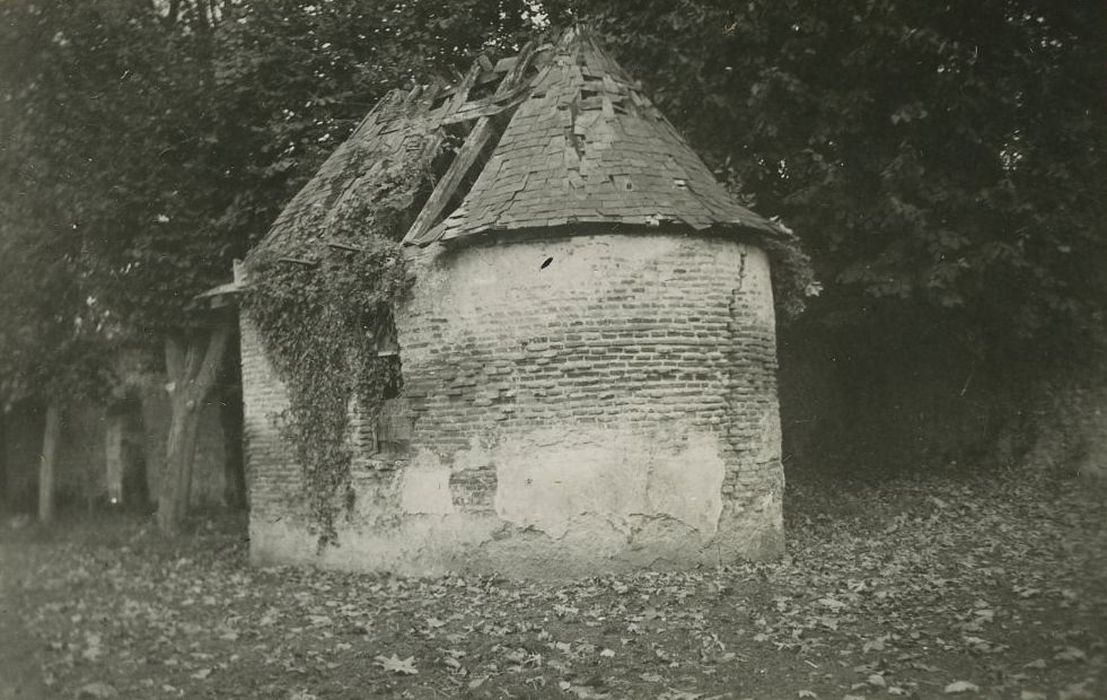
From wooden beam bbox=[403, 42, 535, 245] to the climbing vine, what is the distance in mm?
346

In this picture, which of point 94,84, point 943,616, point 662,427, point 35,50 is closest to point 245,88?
point 94,84

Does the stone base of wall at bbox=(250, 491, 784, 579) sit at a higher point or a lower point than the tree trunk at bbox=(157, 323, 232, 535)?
lower

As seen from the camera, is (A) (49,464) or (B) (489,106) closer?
(B) (489,106)

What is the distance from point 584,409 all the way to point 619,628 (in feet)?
8.51

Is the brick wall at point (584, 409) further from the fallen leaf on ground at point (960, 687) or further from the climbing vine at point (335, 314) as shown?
the fallen leaf on ground at point (960, 687)

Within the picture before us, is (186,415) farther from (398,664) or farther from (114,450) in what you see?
(398,664)

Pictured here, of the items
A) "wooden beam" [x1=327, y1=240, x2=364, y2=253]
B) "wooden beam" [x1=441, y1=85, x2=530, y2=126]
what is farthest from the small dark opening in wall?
"wooden beam" [x1=441, y1=85, x2=530, y2=126]

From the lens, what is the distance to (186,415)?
15500 mm

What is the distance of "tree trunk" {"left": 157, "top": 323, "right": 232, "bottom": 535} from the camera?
50.2 ft

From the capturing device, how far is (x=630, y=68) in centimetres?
1545

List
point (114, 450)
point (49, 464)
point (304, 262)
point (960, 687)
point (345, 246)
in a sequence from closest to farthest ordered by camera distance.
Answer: point (960, 687) < point (345, 246) < point (304, 262) < point (49, 464) < point (114, 450)

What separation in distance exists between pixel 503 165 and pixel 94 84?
25.8 feet

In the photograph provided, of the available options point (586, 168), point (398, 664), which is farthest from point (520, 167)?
point (398, 664)

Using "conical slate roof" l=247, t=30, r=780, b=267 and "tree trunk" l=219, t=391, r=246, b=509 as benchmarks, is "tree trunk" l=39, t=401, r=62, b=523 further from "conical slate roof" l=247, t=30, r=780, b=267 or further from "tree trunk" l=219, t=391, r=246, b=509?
"conical slate roof" l=247, t=30, r=780, b=267
